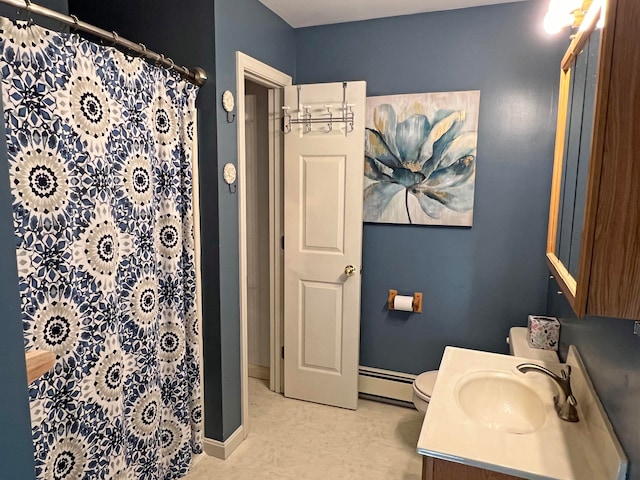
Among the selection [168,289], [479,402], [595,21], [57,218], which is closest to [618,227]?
[595,21]

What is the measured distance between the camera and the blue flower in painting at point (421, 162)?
8.36 ft

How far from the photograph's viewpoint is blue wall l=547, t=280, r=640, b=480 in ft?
3.16

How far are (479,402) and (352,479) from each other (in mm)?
936

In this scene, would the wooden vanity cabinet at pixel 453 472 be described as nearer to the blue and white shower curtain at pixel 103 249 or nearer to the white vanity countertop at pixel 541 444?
the white vanity countertop at pixel 541 444

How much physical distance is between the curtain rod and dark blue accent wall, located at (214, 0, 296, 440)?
0.11 metres

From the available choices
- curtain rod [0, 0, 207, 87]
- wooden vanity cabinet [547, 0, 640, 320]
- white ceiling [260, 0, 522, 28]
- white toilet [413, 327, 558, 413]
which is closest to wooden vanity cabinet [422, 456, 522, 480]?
wooden vanity cabinet [547, 0, 640, 320]

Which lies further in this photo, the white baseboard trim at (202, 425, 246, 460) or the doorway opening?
the doorway opening

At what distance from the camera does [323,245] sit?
2.76m

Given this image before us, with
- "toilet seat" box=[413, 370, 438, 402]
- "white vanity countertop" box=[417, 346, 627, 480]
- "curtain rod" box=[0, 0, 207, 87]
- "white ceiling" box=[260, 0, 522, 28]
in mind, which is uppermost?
"white ceiling" box=[260, 0, 522, 28]

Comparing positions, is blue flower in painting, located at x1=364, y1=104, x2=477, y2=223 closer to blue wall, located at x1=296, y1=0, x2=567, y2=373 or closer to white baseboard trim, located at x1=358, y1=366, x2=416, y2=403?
blue wall, located at x1=296, y1=0, x2=567, y2=373

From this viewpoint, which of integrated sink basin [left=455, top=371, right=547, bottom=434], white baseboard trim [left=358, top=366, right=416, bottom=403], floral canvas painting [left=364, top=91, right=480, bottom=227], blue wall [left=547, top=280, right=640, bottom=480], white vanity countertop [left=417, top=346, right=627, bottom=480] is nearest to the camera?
blue wall [left=547, top=280, right=640, bottom=480]

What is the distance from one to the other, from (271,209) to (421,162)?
3.34 feet

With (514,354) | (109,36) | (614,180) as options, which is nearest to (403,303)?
(514,354)

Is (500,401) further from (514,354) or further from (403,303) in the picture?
(403,303)
